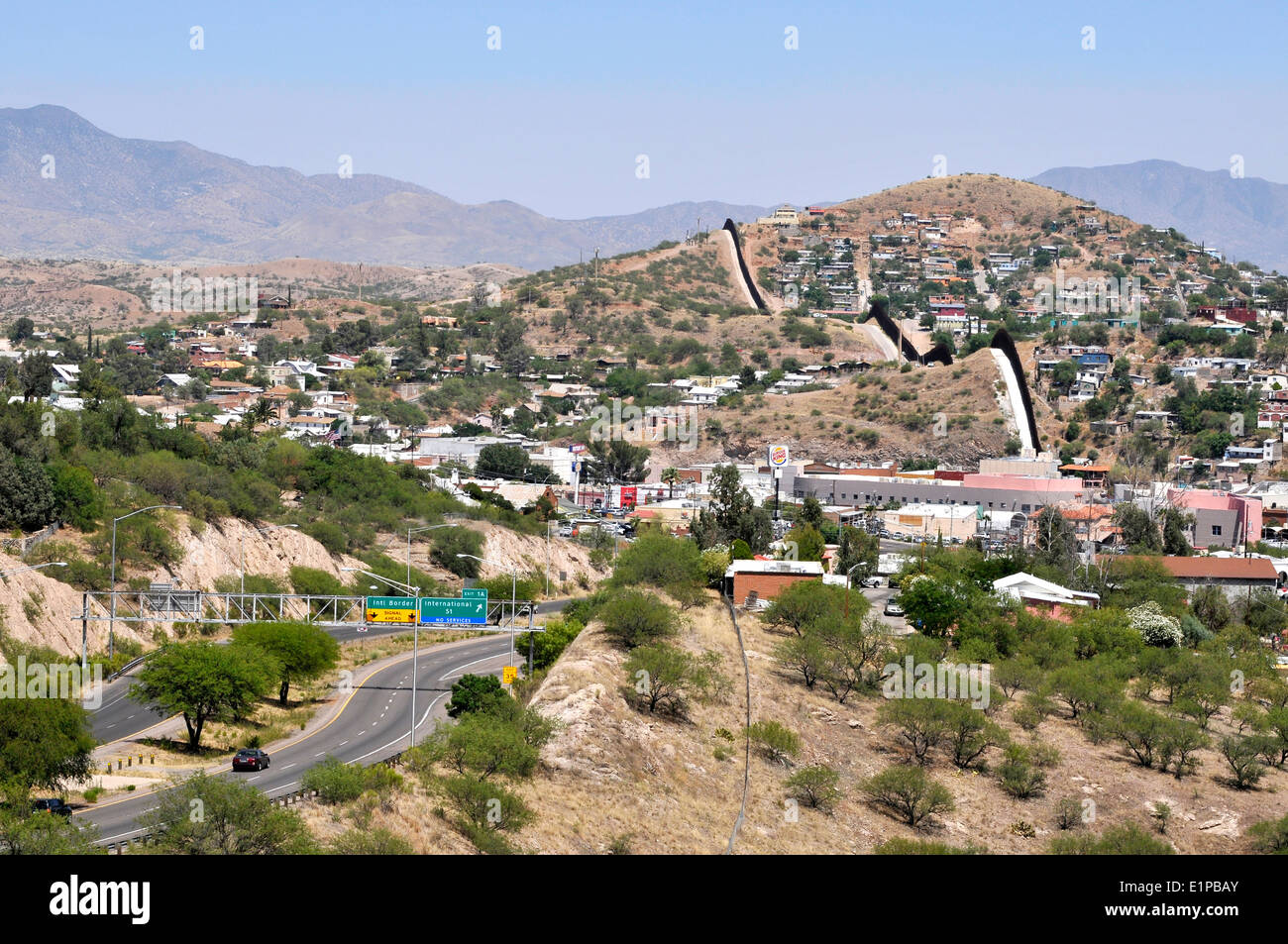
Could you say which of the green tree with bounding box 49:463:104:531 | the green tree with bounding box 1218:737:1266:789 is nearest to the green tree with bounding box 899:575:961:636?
the green tree with bounding box 1218:737:1266:789

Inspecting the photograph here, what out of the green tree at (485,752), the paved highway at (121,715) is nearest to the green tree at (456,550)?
the paved highway at (121,715)

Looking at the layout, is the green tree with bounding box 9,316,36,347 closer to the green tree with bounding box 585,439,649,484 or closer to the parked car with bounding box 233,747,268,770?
the green tree with bounding box 585,439,649,484

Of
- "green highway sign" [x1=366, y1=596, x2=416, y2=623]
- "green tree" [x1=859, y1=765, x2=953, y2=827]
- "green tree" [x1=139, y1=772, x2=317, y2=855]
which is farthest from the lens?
"green highway sign" [x1=366, y1=596, x2=416, y2=623]

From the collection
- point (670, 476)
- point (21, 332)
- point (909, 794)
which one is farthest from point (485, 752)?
point (21, 332)

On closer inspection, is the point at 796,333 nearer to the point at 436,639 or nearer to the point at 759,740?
the point at 436,639

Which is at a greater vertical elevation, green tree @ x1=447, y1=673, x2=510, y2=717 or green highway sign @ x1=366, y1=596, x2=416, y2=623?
green highway sign @ x1=366, y1=596, x2=416, y2=623

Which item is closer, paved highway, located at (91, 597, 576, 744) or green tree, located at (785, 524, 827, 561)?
paved highway, located at (91, 597, 576, 744)
